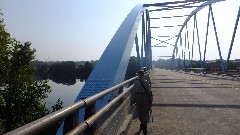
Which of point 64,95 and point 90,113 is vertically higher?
point 90,113

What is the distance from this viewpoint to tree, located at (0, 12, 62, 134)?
95.2 ft

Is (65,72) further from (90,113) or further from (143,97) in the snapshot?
(90,113)

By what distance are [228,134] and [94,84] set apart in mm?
3161

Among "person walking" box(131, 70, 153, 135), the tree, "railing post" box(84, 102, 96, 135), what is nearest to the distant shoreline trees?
the tree

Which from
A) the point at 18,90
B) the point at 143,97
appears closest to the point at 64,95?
the point at 18,90

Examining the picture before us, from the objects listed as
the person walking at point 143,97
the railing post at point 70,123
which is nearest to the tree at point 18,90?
the person walking at point 143,97

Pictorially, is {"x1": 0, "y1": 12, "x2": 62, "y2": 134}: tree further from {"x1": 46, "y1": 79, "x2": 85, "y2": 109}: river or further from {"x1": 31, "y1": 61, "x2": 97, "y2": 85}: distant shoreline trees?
{"x1": 31, "y1": 61, "x2": 97, "y2": 85}: distant shoreline trees

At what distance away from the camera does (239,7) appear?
30938 millimetres

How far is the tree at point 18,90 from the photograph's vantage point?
29.0 meters

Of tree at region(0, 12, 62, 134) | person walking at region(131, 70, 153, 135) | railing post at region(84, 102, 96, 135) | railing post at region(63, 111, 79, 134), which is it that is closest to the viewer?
railing post at region(63, 111, 79, 134)

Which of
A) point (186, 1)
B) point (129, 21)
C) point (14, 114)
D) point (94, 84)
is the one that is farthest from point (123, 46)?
point (186, 1)

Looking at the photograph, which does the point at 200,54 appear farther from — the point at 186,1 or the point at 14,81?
the point at 14,81

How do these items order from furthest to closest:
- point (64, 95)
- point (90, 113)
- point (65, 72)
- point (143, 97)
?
point (65, 72) → point (64, 95) → point (143, 97) → point (90, 113)

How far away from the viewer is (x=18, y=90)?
30.9m
